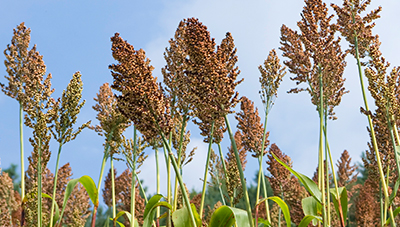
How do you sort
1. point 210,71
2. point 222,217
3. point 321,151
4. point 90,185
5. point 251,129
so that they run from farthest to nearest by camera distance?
point 251,129, point 90,185, point 321,151, point 222,217, point 210,71

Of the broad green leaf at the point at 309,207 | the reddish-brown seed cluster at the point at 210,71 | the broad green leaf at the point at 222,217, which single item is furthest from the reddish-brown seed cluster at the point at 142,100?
the broad green leaf at the point at 309,207

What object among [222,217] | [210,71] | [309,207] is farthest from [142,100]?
[309,207]

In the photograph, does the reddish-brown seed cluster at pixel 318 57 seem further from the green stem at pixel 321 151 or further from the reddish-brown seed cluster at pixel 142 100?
the reddish-brown seed cluster at pixel 142 100

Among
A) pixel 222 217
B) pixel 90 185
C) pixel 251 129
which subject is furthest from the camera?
pixel 251 129

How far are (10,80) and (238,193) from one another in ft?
9.92

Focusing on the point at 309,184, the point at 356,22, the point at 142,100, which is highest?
the point at 356,22

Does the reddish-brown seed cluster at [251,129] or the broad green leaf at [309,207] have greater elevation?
the reddish-brown seed cluster at [251,129]

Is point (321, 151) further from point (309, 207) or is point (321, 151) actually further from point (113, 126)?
point (113, 126)

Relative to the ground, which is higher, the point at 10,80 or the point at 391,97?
the point at 10,80

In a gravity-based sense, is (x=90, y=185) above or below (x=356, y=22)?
below

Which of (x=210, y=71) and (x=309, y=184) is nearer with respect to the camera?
(x=210, y=71)

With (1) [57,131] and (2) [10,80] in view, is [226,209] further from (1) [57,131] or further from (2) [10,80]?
(2) [10,80]

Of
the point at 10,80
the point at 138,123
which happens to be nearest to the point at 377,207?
the point at 138,123

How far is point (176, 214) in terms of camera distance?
293 centimetres
